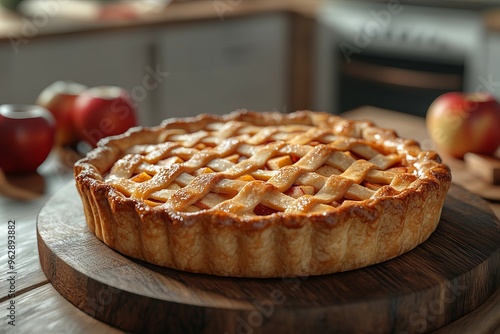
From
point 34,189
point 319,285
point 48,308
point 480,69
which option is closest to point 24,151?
point 34,189

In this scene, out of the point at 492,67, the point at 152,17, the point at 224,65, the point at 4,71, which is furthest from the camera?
the point at 224,65

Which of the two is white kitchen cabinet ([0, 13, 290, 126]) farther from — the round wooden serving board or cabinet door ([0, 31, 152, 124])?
the round wooden serving board

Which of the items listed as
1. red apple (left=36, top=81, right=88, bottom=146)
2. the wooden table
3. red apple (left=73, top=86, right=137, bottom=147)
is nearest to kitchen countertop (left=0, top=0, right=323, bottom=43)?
red apple (left=36, top=81, right=88, bottom=146)

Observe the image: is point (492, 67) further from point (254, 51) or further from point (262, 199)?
point (262, 199)

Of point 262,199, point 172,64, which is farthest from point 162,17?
point 262,199

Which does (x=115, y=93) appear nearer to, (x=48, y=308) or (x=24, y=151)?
(x=24, y=151)
